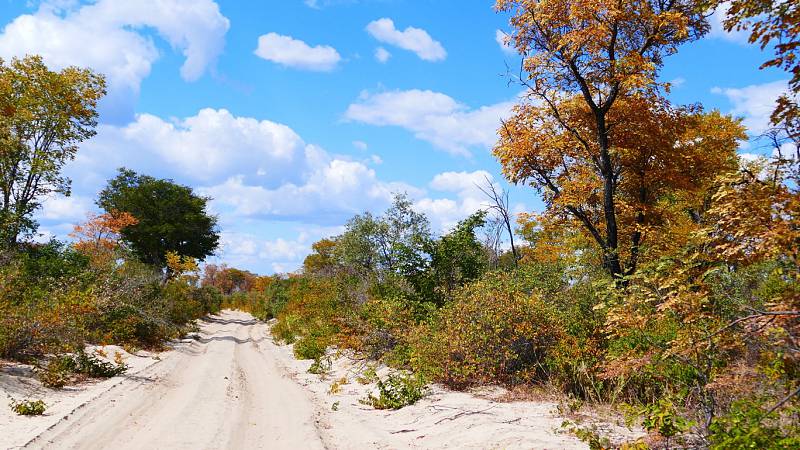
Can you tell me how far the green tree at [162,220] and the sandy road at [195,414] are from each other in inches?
1222

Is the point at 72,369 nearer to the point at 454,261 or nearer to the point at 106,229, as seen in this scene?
the point at 454,261

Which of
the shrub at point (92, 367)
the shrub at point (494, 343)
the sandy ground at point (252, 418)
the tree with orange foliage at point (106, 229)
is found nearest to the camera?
the sandy ground at point (252, 418)

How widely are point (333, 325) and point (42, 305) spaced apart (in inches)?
391

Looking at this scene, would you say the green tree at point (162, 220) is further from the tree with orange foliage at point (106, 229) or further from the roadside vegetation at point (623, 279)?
the roadside vegetation at point (623, 279)

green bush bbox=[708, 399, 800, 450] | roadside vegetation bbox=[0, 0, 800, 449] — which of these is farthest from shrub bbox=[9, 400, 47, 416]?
green bush bbox=[708, 399, 800, 450]

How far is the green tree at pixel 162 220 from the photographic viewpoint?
4328cm

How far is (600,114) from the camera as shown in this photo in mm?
13805

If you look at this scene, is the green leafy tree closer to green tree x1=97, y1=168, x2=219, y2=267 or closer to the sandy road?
the sandy road

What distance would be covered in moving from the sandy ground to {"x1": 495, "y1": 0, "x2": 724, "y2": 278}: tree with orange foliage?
6.40 m

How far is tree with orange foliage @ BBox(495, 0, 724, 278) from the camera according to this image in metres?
13.0

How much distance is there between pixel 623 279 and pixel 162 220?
43734 millimetres

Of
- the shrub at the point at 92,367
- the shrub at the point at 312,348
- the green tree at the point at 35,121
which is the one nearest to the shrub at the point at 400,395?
the shrub at the point at 92,367

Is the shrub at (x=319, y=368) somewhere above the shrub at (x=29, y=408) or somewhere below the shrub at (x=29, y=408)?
above

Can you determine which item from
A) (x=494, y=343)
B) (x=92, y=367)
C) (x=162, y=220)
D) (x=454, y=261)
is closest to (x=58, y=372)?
(x=92, y=367)
